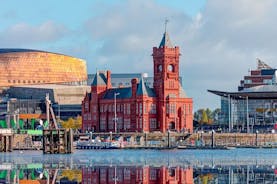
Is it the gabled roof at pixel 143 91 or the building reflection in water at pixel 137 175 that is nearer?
the building reflection in water at pixel 137 175

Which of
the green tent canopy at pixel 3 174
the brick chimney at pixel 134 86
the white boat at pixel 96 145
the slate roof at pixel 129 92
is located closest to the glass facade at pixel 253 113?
the slate roof at pixel 129 92

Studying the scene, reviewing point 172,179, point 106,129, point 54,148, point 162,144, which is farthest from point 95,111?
point 172,179

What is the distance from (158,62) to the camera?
6969 inches

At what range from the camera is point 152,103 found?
17488cm

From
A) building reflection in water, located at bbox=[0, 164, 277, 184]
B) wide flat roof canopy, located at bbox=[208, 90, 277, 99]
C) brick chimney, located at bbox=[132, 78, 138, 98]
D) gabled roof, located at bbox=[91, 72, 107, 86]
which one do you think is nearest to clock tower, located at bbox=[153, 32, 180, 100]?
brick chimney, located at bbox=[132, 78, 138, 98]

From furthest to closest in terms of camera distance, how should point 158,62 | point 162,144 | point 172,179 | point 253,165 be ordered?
1. point 158,62
2. point 162,144
3. point 253,165
4. point 172,179

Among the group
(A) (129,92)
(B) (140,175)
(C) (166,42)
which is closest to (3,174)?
(B) (140,175)

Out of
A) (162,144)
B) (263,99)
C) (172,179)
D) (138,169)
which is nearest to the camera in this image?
(172,179)

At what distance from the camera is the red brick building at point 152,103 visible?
17362cm

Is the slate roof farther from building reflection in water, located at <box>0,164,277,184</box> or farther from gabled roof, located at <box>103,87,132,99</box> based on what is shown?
building reflection in water, located at <box>0,164,277,184</box>

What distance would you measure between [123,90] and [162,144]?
18.7 m

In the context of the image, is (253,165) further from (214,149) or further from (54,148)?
(214,149)

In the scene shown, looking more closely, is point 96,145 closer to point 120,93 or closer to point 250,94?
point 120,93

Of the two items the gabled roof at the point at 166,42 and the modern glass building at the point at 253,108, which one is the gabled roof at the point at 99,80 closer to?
the gabled roof at the point at 166,42
